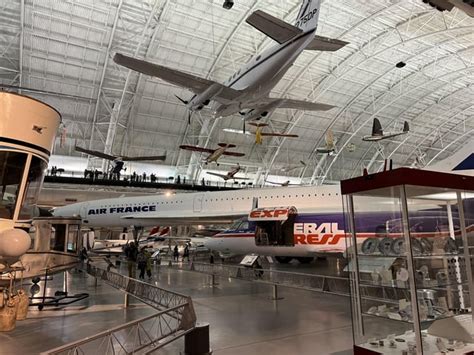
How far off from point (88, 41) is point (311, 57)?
18.0 meters

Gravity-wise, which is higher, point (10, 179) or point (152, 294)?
point (10, 179)

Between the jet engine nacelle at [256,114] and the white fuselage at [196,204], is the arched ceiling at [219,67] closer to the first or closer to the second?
the white fuselage at [196,204]

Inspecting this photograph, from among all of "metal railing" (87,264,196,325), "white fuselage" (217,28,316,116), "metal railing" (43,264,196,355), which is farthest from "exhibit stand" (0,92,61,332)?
"white fuselage" (217,28,316,116)

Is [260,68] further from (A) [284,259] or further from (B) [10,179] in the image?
(B) [10,179]

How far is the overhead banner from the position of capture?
13.3m

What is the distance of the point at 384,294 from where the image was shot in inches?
201

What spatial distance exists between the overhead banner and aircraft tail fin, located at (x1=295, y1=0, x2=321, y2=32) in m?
7.49

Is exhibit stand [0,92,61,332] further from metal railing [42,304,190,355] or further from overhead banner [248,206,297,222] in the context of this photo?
overhead banner [248,206,297,222]

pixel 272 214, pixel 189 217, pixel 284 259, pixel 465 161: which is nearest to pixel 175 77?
pixel 272 214

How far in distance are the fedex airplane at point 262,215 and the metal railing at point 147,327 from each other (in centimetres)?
312

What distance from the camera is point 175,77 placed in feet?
49.9

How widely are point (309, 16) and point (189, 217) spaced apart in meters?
13.0

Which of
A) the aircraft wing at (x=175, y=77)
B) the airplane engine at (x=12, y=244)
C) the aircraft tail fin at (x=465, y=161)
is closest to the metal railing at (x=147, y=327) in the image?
the airplane engine at (x=12, y=244)

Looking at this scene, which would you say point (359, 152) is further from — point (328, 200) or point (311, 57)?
point (328, 200)
